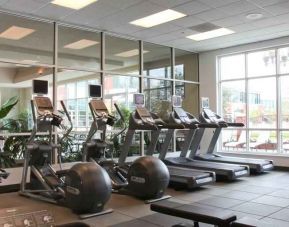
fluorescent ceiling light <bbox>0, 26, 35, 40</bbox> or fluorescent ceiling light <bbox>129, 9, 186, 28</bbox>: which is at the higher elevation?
fluorescent ceiling light <bbox>129, 9, 186, 28</bbox>

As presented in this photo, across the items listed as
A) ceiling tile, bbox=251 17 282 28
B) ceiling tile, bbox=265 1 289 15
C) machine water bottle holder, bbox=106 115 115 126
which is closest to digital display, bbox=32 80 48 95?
machine water bottle holder, bbox=106 115 115 126

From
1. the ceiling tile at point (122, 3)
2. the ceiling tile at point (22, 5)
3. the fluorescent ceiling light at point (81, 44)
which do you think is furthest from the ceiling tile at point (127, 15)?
the ceiling tile at point (22, 5)

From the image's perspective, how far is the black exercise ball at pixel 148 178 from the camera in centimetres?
516

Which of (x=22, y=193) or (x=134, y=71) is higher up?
(x=134, y=71)

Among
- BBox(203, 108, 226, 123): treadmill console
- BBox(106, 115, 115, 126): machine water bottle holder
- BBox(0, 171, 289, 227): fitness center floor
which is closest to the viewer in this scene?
BBox(0, 171, 289, 227): fitness center floor

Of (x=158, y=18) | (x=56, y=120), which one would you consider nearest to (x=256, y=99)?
(x=158, y=18)

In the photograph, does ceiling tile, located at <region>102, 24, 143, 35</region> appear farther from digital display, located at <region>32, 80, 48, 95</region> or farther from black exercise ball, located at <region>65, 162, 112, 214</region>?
black exercise ball, located at <region>65, 162, 112, 214</region>

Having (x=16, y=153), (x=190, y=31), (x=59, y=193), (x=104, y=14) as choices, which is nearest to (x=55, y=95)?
(x=16, y=153)

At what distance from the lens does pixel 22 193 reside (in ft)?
18.9

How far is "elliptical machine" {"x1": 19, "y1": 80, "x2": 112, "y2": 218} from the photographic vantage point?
14.5ft

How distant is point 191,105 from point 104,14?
477cm

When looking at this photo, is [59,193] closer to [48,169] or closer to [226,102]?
[48,169]

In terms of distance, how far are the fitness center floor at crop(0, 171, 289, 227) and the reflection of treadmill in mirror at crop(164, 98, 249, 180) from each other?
0.70ft

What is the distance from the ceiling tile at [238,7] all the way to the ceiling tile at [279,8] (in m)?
0.27
